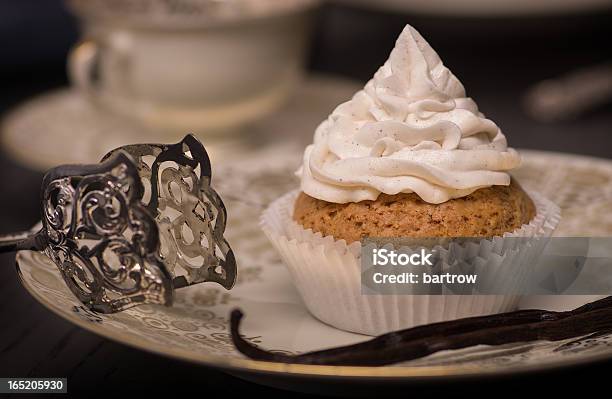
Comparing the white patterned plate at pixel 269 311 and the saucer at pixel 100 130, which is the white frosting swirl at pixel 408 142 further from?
the saucer at pixel 100 130

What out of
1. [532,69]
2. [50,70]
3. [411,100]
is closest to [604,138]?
[532,69]

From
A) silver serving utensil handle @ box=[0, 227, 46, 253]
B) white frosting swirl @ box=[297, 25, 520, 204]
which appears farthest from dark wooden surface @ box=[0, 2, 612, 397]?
white frosting swirl @ box=[297, 25, 520, 204]

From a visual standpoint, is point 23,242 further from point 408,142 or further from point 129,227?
point 408,142

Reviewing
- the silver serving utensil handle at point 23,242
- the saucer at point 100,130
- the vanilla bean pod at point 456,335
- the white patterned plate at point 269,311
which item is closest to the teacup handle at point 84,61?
the saucer at point 100,130

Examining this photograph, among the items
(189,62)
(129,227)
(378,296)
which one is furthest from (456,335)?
(189,62)

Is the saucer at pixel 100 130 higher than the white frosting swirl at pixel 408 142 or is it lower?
higher

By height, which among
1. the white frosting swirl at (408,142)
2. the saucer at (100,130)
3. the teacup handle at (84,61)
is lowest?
the white frosting swirl at (408,142)

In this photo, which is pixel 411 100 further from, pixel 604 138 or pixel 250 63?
pixel 604 138

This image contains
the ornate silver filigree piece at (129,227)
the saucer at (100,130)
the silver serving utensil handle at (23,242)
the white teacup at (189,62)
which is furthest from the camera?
the saucer at (100,130)
